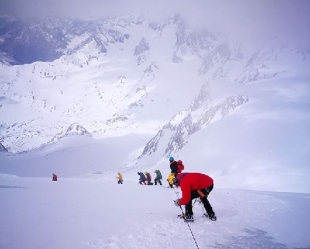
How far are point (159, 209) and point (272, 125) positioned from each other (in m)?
27.2

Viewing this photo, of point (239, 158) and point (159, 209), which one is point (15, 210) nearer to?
point (159, 209)

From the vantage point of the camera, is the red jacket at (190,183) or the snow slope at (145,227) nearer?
the snow slope at (145,227)

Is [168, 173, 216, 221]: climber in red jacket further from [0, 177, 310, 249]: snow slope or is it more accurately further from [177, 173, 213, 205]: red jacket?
[0, 177, 310, 249]: snow slope

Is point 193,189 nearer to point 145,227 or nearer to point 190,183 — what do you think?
point 190,183

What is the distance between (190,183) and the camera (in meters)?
7.74

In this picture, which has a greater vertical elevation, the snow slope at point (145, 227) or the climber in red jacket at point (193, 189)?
the climber in red jacket at point (193, 189)

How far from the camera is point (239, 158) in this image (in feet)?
94.2

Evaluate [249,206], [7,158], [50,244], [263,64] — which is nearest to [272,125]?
[249,206]

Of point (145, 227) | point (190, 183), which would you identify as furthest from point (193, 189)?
point (145, 227)

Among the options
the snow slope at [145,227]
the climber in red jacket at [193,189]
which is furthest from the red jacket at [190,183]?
the snow slope at [145,227]

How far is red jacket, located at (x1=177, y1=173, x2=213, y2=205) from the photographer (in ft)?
25.3

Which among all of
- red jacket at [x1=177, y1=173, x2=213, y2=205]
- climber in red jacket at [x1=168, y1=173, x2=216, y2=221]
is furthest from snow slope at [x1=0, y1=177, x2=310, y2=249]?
red jacket at [x1=177, y1=173, x2=213, y2=205]

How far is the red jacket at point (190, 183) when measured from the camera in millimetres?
7703

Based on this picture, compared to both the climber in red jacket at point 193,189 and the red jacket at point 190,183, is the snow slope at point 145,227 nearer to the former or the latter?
the climber in red jacket at point 193,189
